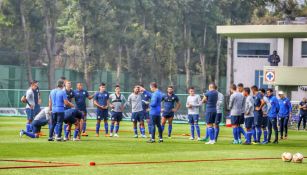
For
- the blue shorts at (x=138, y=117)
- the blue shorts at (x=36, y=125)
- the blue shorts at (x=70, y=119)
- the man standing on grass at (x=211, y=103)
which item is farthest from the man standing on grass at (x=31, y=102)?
the man standing on grass at (x=211, y=103)

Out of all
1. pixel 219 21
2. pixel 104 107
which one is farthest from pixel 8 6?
pixel 104 107

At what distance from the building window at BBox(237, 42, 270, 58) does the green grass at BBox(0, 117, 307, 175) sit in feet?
190

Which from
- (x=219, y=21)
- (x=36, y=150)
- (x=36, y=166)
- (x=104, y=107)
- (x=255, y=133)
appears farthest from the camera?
(x=219, y=21)

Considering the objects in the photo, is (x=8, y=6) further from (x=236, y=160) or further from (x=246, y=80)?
(x=236, y=160)

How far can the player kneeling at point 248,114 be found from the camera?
32.3 meters

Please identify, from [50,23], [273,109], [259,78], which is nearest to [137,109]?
[273,109]

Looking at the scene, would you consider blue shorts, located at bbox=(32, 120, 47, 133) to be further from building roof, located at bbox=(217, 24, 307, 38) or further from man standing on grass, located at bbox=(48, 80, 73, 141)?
building roof, located at bbox=(217, 24, 307, 38)

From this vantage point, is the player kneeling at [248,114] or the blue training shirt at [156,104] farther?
the player kneeling at [248,114]

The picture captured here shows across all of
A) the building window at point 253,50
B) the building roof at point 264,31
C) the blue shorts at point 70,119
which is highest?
the building roof at point 264,31

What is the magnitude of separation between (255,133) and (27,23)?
6374 cm

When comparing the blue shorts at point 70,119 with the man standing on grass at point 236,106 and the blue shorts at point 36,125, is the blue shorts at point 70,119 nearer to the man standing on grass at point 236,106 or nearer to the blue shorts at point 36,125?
the blue shorts at point 36,125

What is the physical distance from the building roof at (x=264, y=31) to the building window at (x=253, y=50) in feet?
127

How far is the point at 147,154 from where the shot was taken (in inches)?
1002

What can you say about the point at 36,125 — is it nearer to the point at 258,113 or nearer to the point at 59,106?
the point at 59,106
